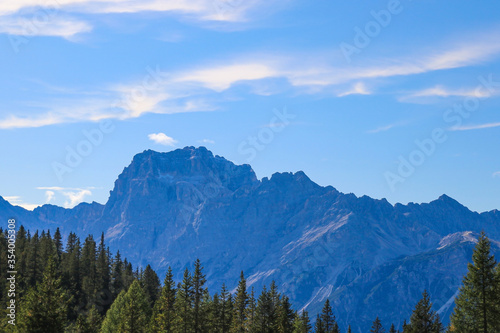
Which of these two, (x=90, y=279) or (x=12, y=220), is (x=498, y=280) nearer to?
(x=12, y=220)

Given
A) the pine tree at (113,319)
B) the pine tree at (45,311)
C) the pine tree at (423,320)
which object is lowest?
the pine tree at (423,320)

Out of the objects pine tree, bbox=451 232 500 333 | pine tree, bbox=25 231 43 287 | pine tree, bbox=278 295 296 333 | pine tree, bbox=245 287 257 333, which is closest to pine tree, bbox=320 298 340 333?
pine tree, bbox=278 295 296 333

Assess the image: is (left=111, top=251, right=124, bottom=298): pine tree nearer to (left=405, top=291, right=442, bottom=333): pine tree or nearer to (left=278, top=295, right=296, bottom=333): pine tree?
(left=278, top=295, right=296, bottom=333): pine tree

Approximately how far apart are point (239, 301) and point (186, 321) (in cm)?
1457

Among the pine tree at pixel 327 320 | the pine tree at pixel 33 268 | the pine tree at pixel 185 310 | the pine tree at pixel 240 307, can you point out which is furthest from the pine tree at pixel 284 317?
the pine tree at pixel 33 268

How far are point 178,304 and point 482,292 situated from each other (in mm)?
39503

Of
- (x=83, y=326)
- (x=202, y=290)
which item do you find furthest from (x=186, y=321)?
(x=83, y=326)

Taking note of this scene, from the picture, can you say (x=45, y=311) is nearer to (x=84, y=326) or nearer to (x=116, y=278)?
(x=84, y=326)

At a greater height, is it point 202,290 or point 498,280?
point 202,290

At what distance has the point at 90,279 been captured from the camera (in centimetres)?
14575

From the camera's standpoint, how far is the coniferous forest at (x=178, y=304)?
5556 cm

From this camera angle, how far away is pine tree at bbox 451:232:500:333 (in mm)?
56656

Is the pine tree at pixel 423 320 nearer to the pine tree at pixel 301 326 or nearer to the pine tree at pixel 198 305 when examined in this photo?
the pine tree at pixel 198 305

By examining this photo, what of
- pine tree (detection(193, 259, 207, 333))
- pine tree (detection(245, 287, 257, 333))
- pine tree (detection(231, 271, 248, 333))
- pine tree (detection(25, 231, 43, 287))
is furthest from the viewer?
pine tree (detection(25, 231, 43, 287))
